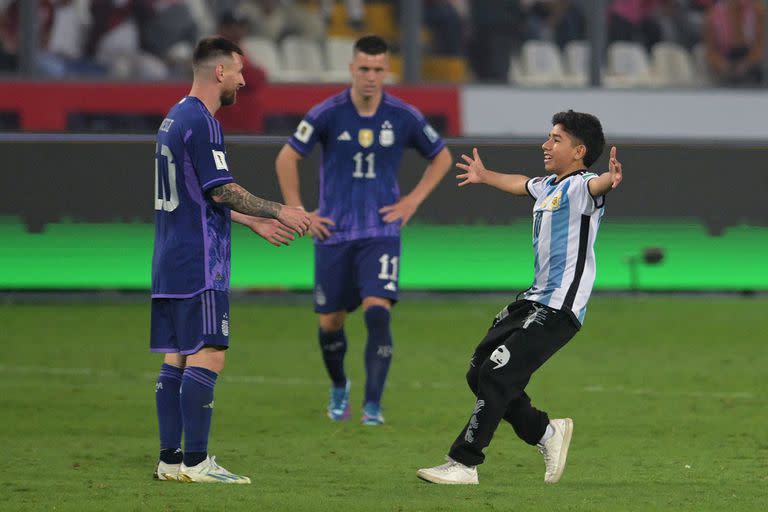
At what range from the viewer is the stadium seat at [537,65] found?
20703 mm

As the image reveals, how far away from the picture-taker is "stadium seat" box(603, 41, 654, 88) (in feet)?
68.7

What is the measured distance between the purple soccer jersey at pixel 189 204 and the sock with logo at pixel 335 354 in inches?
103

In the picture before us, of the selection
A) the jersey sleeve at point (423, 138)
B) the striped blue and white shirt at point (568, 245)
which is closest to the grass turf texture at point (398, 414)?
the striped blue and white shirt at point (568, 245)

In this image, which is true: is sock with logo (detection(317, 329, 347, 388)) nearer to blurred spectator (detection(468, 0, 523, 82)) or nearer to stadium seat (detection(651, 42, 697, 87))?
blurred spectator (detection(468, 0, 523, 82))

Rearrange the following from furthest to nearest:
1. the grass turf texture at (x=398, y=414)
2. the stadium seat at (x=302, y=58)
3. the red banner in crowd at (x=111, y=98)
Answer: the stadium seat at (x=302, y=58)
the red banner in crowd at (x=111, y=98)
the grass turf texture at (x=398, y=414)

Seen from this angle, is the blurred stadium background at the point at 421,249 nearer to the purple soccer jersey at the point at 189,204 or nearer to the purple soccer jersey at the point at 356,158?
the purple soccer jersey at the point at 189,204

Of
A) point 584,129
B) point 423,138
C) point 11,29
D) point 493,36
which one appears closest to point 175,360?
point 584,129

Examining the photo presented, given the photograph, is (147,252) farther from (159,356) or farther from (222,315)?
(222,315)

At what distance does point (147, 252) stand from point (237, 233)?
885 millimetres

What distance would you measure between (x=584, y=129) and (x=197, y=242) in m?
1.86

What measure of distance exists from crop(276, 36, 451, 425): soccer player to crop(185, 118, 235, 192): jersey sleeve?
8.35ft

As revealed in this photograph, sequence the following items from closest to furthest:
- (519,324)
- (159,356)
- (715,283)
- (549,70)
Answer: (519,324)
(159,356)
(715,283)
(549,70)

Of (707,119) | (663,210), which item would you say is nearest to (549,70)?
(707,119)

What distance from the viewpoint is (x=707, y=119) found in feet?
70.2
